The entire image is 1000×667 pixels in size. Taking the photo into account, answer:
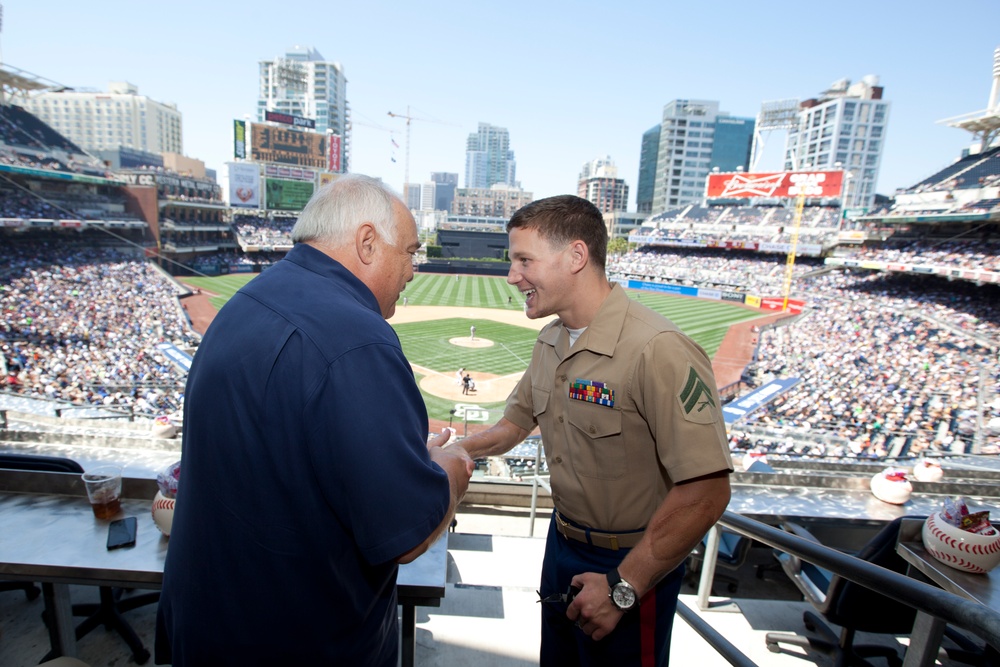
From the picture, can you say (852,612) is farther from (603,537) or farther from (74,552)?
(74,552)

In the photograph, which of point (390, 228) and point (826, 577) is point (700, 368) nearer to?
point (390, 228)

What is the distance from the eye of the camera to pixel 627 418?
1.98 meters

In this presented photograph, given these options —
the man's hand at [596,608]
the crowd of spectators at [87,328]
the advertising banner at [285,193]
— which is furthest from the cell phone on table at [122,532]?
the advertising banner at [285,193]

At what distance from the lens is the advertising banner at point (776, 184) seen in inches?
2087

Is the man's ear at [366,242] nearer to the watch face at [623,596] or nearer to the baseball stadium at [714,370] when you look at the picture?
the baseball stadium at [714,370]

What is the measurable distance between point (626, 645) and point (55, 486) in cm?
247

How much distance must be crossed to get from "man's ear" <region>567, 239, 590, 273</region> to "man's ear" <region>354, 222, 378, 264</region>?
3.01 feet

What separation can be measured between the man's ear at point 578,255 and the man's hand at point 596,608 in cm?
118

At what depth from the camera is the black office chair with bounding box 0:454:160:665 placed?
2438mm

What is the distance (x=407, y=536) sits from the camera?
125 cm

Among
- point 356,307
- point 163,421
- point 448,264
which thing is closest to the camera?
point 356,307

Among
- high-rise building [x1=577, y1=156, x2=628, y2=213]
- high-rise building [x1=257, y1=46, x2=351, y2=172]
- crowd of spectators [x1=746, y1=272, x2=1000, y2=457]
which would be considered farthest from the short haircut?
high-rise building [x1=577, y1=156, x2=628, y2=213]

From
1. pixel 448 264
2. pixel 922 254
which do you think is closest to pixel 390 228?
pixel 922 254

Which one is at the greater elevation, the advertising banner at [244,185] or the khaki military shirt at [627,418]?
the advertising banner at [244,185]
